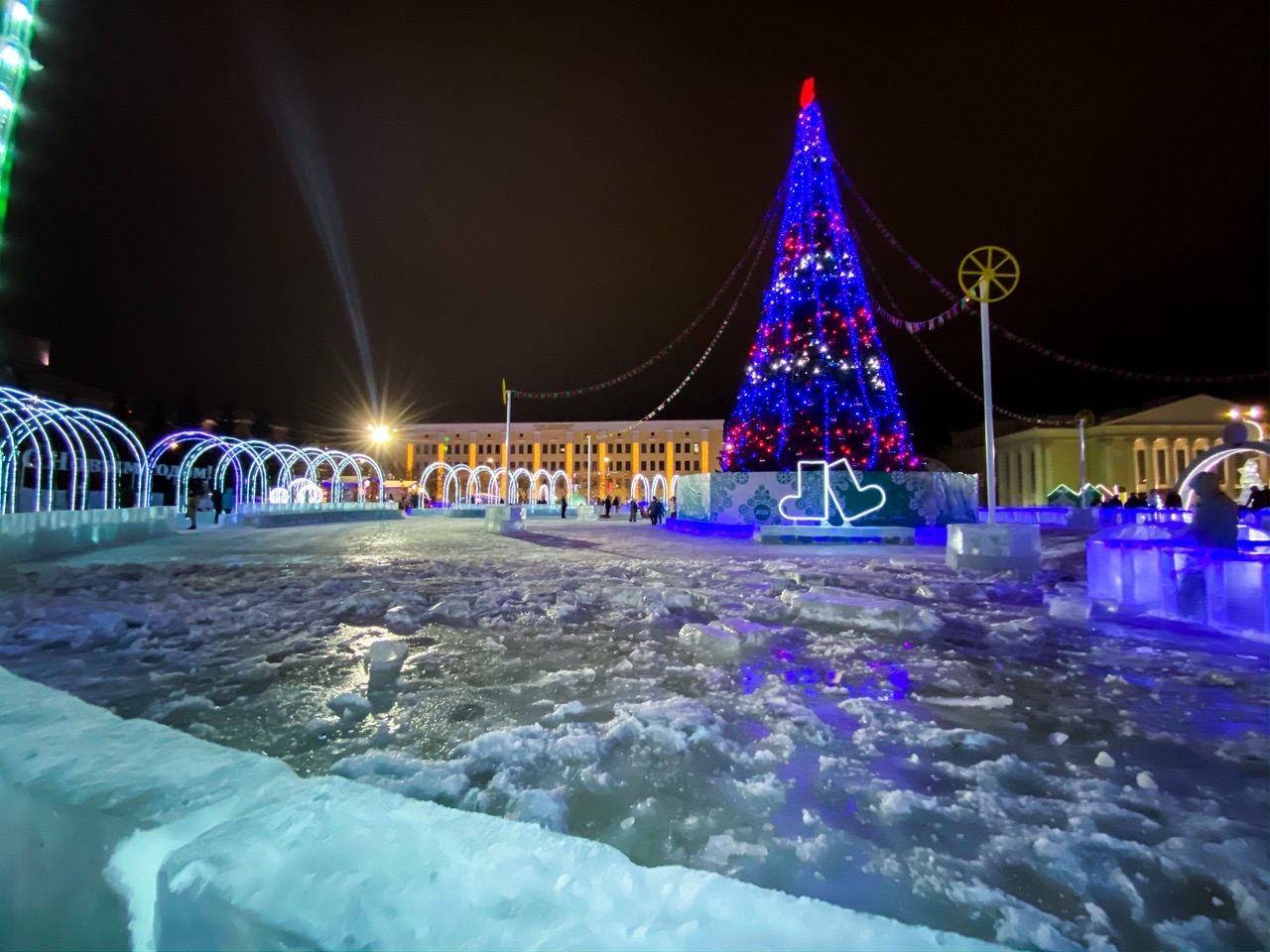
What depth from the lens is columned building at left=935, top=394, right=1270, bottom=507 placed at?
4000 cm

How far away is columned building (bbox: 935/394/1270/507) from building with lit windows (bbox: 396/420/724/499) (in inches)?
1370

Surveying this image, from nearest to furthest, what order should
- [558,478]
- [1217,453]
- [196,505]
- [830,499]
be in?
[1217,453] < [830,499] < [196,505] < [558,478]

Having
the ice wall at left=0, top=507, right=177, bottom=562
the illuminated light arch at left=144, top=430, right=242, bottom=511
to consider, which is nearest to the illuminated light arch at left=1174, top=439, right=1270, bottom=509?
the ice wall at left=0, top=507, right=177, bottom=562

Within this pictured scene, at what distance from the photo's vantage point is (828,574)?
29.0ft

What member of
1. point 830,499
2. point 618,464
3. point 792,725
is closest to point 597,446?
point 618,464

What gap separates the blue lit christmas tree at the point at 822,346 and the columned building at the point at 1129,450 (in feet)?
89.5

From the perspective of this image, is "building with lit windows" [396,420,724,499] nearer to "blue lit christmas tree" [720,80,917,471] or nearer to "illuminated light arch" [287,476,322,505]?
"illuminated light arch" [287,476,322,505]

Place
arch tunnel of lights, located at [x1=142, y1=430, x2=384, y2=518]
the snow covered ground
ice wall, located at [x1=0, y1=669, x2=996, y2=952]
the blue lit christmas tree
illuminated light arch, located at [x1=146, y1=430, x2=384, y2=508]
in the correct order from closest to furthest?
1. ice wall, located at [x1=0, y1=669, x2=996, y2=952]
2. the snow covered ground
3. illuminated light arch, located at [x1=146, y1=430, x2=384, y2=508]
4. arch tunnel of lights, located at [x1=142, y1=430, x2=384, y2=518]
5. the blue lit christmas tree

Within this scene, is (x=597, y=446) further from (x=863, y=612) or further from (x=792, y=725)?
(x=792, y=725)

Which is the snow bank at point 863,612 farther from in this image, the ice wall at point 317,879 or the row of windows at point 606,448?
the row of windows at point 606,448

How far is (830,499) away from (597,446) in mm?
61464

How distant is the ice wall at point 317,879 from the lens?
1.09m

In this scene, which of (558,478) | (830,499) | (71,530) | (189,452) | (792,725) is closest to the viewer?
(792,725)

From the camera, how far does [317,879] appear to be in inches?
46.6
